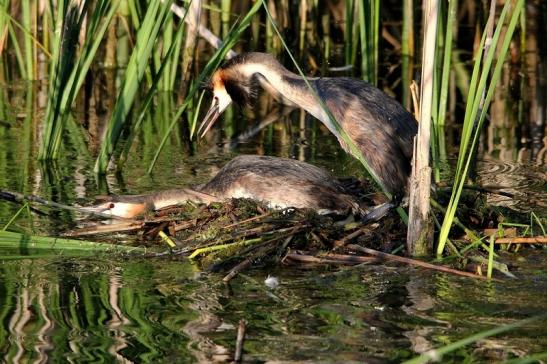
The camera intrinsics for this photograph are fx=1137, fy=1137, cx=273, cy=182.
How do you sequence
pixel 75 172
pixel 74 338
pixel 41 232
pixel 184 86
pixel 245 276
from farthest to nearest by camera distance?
pixel 184 86
pixel 75 172
pixel 41 232
pixel 245 276
pixel 74 338

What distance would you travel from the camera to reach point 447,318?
15.8 ft

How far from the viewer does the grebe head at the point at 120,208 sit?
6.75m

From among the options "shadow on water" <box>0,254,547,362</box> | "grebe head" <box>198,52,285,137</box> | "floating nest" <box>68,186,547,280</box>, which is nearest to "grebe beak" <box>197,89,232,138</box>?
"grebe head" <box>198,52,285,137</box>

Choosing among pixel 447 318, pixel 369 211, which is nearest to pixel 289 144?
pixel 369 211

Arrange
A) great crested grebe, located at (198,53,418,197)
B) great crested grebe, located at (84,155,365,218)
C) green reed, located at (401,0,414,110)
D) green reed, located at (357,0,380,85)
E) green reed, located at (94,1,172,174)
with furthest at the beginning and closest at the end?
1. green reed, located at (401,0,414,110)
2. green reed, located at (357,0,380,85)
3. green reed, located at (94,1,172,174)
4. great crested grebe, located at (198,53,418,197)
5. great crested grebe, located at (84,155,365,218)

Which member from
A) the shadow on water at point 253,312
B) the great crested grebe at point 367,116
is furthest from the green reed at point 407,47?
the shadow on water at point 253,312

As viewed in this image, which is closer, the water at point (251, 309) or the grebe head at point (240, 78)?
the water at point (251, 309)

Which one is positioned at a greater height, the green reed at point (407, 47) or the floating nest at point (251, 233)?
the green reed at point (407, 47)

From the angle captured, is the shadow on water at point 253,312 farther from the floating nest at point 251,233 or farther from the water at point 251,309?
the floating nest at point 251,233

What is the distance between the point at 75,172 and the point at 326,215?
2.31 meters

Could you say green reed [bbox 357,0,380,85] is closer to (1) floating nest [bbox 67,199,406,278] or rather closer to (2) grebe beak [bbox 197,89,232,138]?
(2) grebe beak [bbox 197,89,232,138]

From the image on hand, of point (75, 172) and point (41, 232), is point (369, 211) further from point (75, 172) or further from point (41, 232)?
point (75, 172)

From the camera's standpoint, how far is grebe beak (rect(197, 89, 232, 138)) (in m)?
8.13

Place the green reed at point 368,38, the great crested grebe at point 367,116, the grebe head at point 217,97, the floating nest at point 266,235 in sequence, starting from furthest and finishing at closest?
the green reed at point 368,38, the grebe head at point 217,97, the great crested grebe at point 367,116, the floating nest at point 266,235
